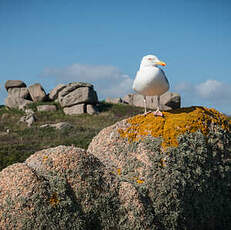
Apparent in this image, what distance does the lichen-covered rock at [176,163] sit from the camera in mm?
6195

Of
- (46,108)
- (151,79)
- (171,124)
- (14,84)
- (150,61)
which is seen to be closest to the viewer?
(171,124)

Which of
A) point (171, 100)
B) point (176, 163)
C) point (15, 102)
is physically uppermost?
point (15, 102)

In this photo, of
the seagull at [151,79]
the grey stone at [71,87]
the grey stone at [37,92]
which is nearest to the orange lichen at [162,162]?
the seagull at [151,79]

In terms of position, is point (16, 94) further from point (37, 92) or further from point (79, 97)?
point (79, 97)

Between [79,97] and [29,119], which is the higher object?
[79,97]

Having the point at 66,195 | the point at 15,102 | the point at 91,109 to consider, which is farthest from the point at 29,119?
the point at 66,195

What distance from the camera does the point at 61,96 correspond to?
140ft

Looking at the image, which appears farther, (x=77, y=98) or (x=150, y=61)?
(x=77, y=98)

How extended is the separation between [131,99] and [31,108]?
49.9 feet

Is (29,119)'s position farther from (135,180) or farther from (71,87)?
(135,180)

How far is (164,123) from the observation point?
693cm

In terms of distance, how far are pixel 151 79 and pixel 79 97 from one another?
3416 cm

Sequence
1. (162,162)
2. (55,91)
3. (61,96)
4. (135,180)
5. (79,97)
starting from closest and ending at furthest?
(135,180) → (162,162) → (79,97) → (61,96) → (55,91)

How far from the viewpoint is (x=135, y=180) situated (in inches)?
246
